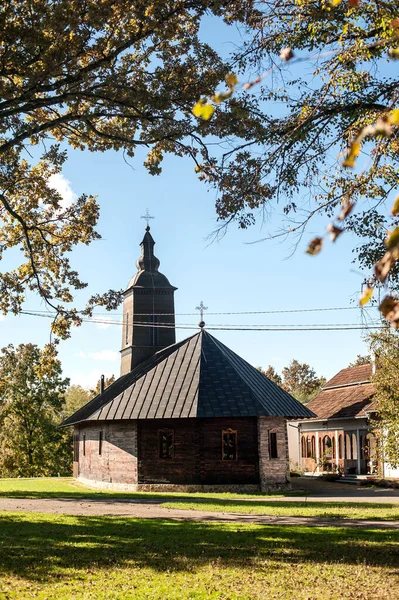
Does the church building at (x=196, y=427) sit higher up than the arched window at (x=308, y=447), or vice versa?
the church building at (x=196, y=427)

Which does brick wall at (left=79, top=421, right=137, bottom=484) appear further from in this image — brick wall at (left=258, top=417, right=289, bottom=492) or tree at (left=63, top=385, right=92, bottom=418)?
tree at (left=63, top=385, right=92, bottom=418)

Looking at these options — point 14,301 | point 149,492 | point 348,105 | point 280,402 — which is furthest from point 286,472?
point 348,105

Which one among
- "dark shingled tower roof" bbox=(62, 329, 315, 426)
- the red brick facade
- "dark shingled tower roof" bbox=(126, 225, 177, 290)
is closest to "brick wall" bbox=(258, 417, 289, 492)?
the red brick facade

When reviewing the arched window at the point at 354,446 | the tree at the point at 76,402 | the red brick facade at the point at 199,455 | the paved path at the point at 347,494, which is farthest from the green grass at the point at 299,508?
the tree at the point at 76,402

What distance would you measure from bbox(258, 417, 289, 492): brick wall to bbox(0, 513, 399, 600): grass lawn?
40.6ft

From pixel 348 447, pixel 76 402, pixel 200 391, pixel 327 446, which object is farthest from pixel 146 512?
pixel 76 402

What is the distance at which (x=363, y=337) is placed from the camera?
19203 mm

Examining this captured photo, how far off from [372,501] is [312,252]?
23491 millimetres

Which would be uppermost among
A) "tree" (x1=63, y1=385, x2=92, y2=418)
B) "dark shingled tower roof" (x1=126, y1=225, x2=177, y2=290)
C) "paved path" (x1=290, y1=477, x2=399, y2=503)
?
"dark shingled tower roof" (x1=126, y1=225, x2=177, y2=290)

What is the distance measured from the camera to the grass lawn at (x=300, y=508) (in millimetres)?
19766

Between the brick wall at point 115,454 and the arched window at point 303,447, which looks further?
the arched window at point 303,447

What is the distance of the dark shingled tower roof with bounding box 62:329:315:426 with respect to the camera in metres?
29.4

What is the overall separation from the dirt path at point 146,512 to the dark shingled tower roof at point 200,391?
5.56 meters

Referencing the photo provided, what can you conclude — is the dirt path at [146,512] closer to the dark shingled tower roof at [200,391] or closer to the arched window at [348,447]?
the dark shingled tower roof at [200,391]
